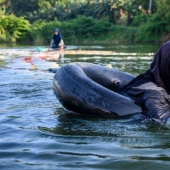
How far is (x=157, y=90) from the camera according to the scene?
479 cm

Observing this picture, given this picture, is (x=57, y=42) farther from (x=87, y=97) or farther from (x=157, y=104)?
(x=157, y=104)

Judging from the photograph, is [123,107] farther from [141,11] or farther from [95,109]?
[141,11]

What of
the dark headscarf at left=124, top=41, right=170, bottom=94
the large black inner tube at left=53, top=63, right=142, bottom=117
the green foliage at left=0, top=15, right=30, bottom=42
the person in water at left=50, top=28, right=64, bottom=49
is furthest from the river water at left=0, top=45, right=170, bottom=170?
the green foliage at left=0, top=15, right=30, bottom=42

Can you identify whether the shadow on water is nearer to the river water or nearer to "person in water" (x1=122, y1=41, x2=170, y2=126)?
the river water

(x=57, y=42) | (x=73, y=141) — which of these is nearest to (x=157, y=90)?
(x=73, y=141)

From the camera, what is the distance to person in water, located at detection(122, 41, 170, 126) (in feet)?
15.0

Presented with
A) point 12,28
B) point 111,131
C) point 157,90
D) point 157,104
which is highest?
point 157,90

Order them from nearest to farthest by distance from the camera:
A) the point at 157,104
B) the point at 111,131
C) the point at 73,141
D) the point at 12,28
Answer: the point at 73,141
the point at 111,131
the point at 157,104
the point at 12,28

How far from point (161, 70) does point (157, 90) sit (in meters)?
0.26

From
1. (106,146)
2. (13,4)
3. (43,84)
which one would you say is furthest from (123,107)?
(13,4)

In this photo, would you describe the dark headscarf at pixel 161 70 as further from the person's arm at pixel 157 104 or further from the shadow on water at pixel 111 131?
the shadow on water at pixel 111 131

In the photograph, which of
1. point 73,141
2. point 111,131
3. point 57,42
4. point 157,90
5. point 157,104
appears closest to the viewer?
point 73,141

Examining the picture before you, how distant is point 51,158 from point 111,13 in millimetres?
41348

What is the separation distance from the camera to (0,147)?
360cm
